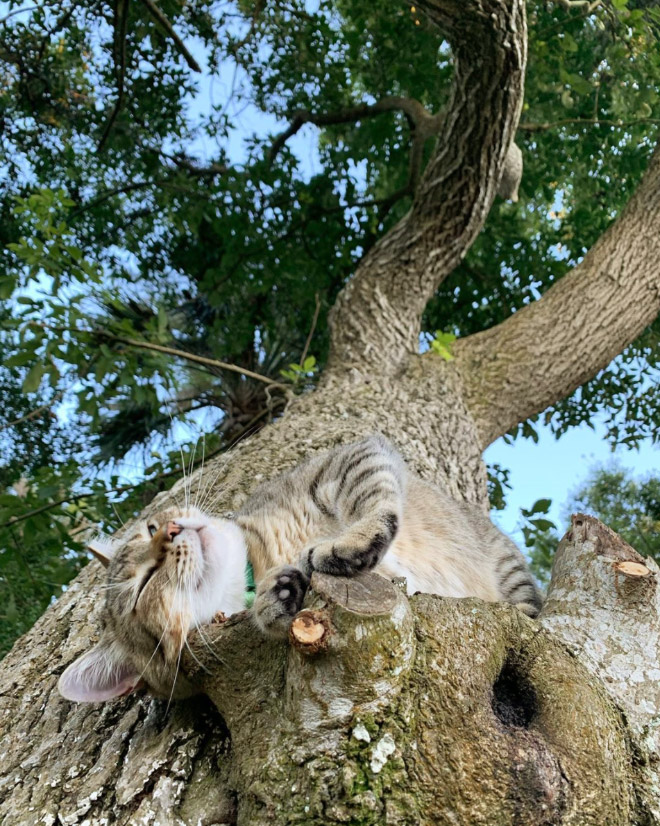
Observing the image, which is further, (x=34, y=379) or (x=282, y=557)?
(x=34, y=379)

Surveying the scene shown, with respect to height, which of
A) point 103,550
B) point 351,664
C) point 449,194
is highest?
point 449,194

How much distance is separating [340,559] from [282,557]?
1.60ft

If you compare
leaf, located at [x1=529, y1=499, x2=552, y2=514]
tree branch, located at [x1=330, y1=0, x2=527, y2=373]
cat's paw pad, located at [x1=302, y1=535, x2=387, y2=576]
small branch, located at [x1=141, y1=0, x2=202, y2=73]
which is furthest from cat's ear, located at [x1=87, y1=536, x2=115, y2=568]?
small branch, located at [x1=141, y1=0, x2=202, y2=73]

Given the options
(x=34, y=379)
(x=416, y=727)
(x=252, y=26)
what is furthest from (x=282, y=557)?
(x=252, y=26)

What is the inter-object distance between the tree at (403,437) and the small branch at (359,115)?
0.08 ft

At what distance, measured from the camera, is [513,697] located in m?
1.33

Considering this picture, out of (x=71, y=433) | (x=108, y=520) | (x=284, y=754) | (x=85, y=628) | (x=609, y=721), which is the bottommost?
(x=609, y=721)

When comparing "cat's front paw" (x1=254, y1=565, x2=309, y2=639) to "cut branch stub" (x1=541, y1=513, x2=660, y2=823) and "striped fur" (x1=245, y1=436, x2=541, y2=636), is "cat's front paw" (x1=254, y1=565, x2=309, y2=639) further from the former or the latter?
"cut branch stub" (x1=541, y1=513, x2=660, y2=823)

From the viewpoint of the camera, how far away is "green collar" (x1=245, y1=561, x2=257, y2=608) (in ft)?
6.51

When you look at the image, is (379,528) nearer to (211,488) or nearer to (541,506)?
(211,488)

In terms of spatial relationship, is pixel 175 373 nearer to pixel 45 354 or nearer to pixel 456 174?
pixel 45 354

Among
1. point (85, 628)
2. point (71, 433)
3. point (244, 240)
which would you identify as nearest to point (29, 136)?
point (244, 240)

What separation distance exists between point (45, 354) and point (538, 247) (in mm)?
4961

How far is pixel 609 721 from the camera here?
4.23 feet
